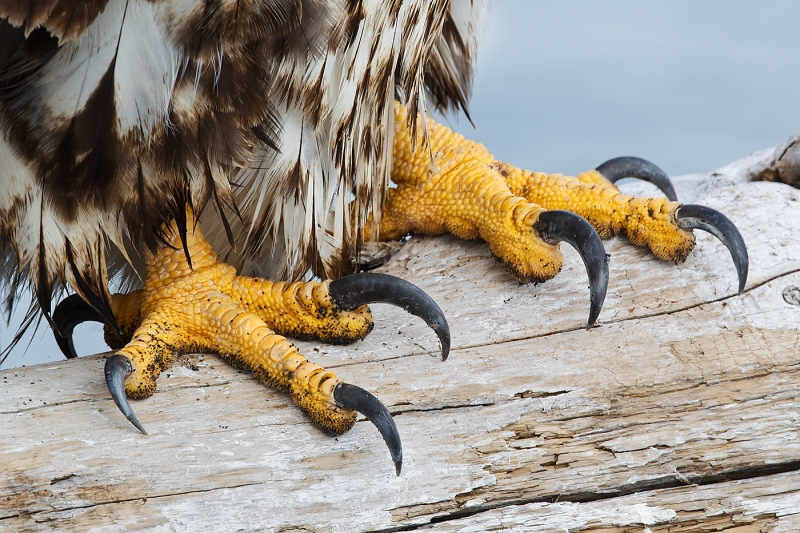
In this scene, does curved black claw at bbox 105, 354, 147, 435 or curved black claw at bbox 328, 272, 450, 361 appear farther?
curved black claw at bbox 328, 272, 450, 361

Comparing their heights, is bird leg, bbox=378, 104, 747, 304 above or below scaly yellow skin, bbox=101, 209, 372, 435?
above

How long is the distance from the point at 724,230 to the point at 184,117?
3.31ft

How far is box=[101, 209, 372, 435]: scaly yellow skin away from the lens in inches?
58.1

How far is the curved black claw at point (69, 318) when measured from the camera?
1.73 metres

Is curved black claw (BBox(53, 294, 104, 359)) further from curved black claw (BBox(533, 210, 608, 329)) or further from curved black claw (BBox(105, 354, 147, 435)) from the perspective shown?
curved black claw (BBox(533, 210, 608, 329))

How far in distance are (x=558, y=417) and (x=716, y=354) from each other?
0.33 m

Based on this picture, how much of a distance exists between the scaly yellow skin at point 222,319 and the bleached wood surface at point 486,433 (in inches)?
1.4

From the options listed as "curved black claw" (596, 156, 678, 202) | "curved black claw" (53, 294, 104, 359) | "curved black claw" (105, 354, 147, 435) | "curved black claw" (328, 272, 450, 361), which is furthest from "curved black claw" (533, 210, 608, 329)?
"curved black claw" (53, 294, 104, 359)

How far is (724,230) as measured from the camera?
5.15ft

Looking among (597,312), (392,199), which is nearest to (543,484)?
(597,312)

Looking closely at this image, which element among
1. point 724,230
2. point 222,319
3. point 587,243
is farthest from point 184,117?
point 724,230

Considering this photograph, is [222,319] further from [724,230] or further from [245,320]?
[724,230]

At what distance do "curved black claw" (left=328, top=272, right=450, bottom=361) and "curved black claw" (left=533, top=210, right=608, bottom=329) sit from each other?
0.28m

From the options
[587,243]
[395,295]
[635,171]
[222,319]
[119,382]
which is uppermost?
[635,171]
